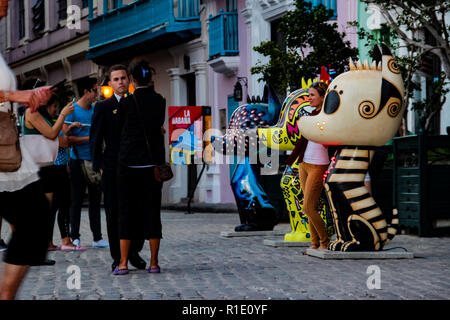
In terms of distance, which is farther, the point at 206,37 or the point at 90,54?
the point at 90,54

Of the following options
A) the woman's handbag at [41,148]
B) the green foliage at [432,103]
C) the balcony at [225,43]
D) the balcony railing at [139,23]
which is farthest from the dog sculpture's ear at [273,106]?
the balcony railing at [139,23]

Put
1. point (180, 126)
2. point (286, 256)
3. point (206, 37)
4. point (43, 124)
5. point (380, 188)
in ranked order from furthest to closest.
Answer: point (206, 37), point (180, 126), point (380, 188), point (286, 256), point (43, 124)

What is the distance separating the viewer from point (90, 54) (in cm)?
3419

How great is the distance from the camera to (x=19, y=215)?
5.81 metres

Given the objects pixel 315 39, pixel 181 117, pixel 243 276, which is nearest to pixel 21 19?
pixel 181 117

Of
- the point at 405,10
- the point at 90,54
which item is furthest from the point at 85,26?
the point at 405,10

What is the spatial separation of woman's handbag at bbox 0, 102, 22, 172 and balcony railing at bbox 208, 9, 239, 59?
68.9 ft

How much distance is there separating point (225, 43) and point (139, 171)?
18.0 m

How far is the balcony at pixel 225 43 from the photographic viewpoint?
26.7 metres

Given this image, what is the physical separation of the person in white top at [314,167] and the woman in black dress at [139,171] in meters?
2.00

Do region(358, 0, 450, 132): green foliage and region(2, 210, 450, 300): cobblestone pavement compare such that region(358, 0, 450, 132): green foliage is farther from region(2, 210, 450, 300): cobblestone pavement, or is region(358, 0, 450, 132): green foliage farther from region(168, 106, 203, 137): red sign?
region(168, 106, 203, 137): red sign

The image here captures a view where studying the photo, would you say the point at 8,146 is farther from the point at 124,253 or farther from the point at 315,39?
the point at 315,39
